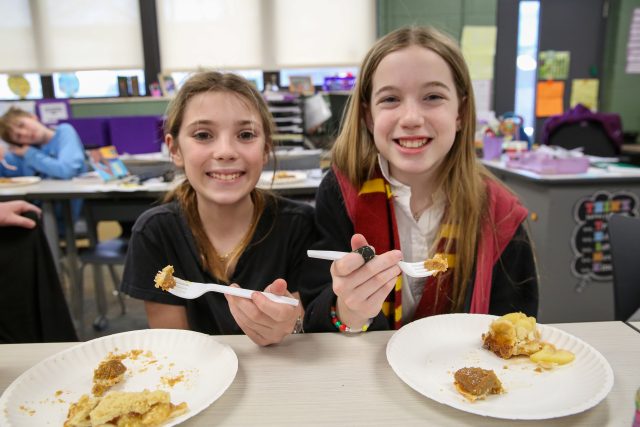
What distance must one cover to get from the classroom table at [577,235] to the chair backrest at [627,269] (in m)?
1.06

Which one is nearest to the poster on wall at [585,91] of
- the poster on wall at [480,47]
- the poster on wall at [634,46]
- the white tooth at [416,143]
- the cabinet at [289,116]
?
the poster on wall at [634,46]

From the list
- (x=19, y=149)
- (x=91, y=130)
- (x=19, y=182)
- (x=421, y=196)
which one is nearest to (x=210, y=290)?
(x=421, y=196)

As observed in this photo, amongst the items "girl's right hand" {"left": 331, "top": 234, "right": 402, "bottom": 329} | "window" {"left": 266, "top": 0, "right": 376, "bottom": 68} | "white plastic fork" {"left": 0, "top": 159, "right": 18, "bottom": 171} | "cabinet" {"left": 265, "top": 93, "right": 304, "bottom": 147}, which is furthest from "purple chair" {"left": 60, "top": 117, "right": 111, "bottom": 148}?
"girl's right hand" {"left": 331, "top": 234, "right": 402, "bottom": 329}

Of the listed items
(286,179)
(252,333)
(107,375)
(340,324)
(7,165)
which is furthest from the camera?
(7,165)

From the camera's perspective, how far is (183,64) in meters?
4.88

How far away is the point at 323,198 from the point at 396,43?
0.42 m

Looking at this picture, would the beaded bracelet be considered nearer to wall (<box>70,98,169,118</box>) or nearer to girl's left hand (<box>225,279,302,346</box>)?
girl's left hand (<box>225,279,302,346</box>)

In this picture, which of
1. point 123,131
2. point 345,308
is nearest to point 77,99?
point 123,131

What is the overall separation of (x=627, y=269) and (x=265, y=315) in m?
1.02

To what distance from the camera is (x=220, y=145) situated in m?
1.12

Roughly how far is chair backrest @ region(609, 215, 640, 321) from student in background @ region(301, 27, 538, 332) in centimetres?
25

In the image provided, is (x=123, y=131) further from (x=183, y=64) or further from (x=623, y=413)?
(x=623, y=413)

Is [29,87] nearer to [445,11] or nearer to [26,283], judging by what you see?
[445,11]

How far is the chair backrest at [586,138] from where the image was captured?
3553 millimetres
